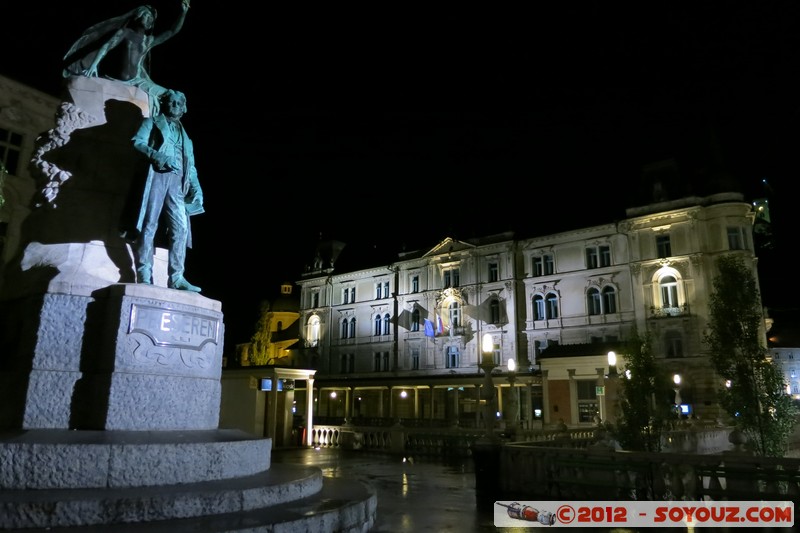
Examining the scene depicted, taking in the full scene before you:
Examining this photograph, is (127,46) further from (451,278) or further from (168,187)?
(451,278)

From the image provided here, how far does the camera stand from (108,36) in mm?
6766

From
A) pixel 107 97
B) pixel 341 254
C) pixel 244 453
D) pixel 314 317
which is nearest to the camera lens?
pixel 244 453

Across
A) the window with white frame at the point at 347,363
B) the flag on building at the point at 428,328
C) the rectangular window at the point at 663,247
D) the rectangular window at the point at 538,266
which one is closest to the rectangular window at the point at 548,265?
the rectangular window at the point at 538,266

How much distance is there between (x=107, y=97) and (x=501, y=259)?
41.0 meters

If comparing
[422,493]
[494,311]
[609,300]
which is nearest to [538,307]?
[494,311]

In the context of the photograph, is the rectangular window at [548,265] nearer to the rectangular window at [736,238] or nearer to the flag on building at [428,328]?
the flag on building at [428,328]

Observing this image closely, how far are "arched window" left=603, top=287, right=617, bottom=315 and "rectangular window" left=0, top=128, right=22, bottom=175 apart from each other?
3666 centimetres

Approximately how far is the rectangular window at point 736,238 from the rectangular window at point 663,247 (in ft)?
12.1

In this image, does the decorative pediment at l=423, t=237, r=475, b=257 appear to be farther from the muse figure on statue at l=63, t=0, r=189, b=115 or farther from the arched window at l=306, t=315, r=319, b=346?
the muse figure on statue at l=63, t=0, r=189, b=115

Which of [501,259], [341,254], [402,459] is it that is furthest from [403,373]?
[402,459]

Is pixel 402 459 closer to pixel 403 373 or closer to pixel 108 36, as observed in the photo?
pixel 108 36

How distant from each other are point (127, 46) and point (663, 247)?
38.8 m

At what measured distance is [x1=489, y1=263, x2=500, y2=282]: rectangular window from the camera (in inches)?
1809

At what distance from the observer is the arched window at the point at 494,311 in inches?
1775
